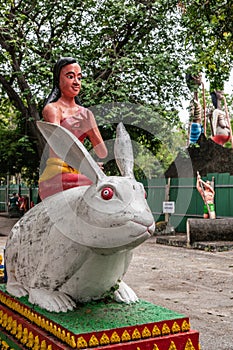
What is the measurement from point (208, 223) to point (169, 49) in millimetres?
5084

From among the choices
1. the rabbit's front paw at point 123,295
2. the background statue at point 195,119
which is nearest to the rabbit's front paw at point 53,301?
the rabbit's front paw at point 123,295

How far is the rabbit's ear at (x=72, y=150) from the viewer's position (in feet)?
8.80

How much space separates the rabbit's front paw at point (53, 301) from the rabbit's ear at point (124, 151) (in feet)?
2.88

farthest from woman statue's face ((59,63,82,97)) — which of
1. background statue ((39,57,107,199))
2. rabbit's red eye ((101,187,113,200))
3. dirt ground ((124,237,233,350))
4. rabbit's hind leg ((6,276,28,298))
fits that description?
dirt ground ((124,237,233,350))

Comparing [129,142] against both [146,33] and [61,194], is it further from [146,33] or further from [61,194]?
[146,33]

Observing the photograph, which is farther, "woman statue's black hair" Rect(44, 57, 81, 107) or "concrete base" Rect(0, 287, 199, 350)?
"woman statue's black hair" Rect(44, 57, 81, 107)

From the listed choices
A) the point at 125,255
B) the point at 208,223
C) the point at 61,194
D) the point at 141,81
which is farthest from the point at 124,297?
the point at 141,81

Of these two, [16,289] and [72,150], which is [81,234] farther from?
[16,289]

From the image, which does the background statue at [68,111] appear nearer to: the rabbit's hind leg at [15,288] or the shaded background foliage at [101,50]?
the rabbit's hind leg at [15,288]

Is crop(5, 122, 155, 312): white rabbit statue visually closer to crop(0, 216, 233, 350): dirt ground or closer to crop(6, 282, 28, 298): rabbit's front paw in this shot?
crop(6, 282, 28, 298): rabbit's front paw

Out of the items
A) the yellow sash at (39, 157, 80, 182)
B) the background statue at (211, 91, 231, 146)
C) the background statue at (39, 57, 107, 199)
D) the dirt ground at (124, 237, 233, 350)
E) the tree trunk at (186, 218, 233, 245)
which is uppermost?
the background statue at (211, 91, 231, 146)

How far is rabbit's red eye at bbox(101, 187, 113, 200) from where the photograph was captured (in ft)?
8.46

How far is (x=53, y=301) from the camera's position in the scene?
294cm

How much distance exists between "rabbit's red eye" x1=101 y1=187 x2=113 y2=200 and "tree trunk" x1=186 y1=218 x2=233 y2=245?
28.4 ft
